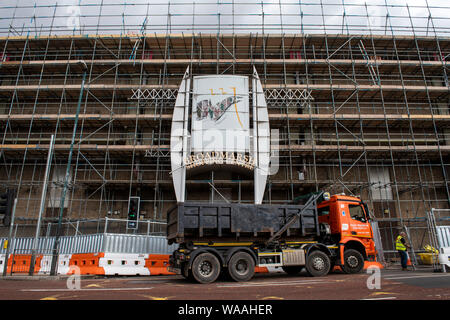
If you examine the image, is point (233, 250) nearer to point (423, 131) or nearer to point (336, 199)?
point (336, 199)

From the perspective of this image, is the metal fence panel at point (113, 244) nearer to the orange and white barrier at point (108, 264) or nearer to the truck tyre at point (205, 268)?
the orange and white barrier at point (108, 264)

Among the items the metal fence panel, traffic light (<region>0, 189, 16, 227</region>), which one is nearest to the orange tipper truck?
the metal fence panel

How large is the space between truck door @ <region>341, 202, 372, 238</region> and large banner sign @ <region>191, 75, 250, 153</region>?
8.49 m

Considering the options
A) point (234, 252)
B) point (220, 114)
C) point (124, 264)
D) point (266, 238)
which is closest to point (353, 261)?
point (266, 238)

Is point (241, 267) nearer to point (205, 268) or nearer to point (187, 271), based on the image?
point (205, 268)

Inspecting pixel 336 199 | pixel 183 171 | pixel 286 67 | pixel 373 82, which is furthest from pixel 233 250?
pixel 373 82

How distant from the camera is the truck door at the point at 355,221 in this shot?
11547 millimetres

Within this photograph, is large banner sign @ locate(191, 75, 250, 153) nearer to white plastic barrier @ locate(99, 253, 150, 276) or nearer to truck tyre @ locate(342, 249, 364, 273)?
white plastic barrier @ locate(99, 253, 150, 276)

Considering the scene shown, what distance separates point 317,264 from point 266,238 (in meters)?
2.14

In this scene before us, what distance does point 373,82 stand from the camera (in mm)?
23484

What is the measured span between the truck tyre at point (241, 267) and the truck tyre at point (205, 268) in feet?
1.56
